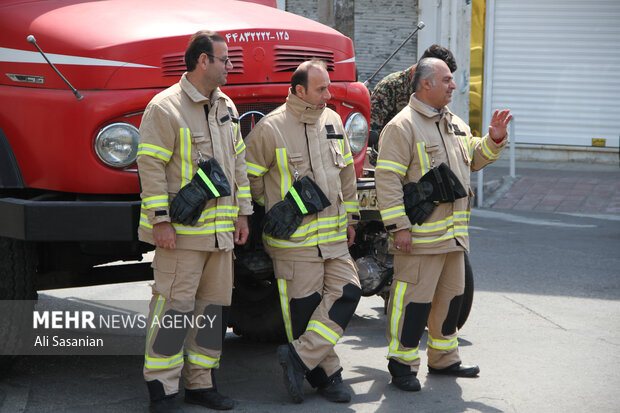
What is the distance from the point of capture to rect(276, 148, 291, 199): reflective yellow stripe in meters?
4.86

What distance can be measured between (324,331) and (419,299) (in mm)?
588

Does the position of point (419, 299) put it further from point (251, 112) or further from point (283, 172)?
point (251, 112)

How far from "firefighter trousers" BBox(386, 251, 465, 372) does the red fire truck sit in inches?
28.8

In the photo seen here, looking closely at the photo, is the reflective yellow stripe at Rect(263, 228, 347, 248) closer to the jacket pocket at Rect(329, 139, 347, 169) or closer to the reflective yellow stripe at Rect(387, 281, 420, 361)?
the jacket pocket at Rect(329, 139, 347, 169)

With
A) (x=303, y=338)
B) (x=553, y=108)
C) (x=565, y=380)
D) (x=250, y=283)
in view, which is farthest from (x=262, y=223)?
(x=553, y=108)

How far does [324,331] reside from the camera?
487cm

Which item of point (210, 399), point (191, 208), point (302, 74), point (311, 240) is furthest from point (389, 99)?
point (210, 399)

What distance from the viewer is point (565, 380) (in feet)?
17.1

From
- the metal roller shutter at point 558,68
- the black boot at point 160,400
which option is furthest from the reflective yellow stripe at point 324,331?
the metal roller shutter at point 558,68

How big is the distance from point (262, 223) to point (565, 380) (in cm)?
188

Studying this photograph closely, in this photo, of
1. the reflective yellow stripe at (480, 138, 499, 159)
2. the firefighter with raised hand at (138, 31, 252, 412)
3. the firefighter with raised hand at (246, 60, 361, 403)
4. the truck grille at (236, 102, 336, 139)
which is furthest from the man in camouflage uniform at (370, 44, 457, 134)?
the firefighter with raised hand at (138, 31, 252, 412)

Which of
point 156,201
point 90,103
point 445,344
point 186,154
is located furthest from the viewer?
point 445,344

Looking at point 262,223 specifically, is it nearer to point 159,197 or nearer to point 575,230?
point 159,197

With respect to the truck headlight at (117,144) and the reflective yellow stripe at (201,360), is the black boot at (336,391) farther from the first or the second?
the truck headlight at (117,144)
